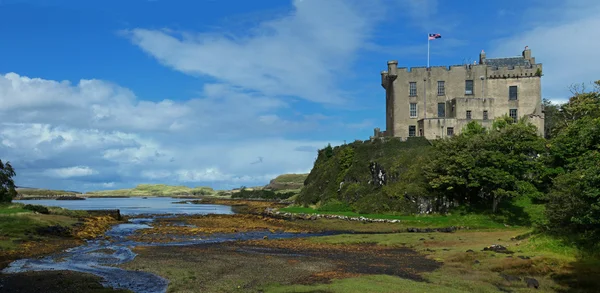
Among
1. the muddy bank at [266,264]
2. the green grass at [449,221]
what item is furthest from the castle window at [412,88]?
the muddy bank at [266,264]

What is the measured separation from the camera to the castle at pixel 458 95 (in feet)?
243

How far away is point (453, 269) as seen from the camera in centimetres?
2503

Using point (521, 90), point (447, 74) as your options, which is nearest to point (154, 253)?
point (447, 74)

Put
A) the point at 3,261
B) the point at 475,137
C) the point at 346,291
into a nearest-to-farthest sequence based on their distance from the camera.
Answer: the point at 346,291
the point at 3,261
the point at 475,137

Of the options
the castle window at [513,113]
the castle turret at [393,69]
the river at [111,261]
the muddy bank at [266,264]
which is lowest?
the river at [111,261]

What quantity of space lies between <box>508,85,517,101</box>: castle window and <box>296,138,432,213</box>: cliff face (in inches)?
662

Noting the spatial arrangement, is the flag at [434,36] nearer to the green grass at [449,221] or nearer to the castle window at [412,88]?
the castle window at [412,88]

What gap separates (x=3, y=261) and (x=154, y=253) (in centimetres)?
891

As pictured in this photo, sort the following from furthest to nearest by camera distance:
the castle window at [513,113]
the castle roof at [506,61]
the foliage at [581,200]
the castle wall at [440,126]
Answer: the castle roof at [506,61], the castle window at [513,113], the castle wall at [440,126], the foliage at [581,200]

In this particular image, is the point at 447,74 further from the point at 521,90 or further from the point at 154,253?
the point at 154,253

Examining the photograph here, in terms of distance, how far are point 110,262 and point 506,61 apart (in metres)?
72.9

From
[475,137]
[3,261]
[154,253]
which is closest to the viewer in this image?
[3,261]

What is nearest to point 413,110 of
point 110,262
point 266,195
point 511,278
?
point 511,278

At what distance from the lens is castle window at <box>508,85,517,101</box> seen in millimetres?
75500
